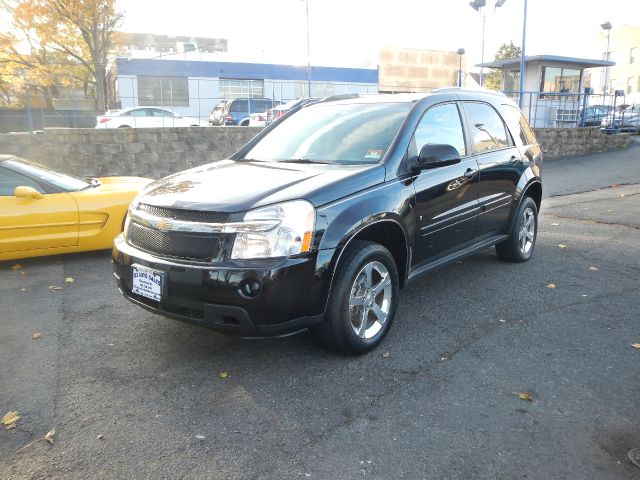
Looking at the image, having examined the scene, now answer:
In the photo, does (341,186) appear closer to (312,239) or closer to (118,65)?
(312,239)

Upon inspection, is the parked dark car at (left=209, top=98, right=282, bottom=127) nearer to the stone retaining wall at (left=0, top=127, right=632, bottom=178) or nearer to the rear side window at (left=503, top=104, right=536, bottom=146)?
the stone retaining wall at (left=0, top=127, right=632, bottom=178)

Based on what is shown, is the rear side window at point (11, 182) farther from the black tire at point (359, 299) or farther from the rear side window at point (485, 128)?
the rear side window at point (485, 128)

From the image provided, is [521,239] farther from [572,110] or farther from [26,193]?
[572,110]

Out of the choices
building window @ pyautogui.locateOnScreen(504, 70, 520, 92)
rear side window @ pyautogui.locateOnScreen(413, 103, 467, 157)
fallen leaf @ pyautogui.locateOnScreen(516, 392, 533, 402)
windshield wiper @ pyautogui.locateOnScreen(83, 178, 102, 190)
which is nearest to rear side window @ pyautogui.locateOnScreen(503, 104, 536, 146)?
rear side window @ pyautogui.locateOnScreen(413, 103, 467, 157)

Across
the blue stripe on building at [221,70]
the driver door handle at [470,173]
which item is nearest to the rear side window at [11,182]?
the driver door handle at [470,173]

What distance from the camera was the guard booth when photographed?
727 inches

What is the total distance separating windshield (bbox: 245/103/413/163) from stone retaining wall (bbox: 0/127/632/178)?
26.1 feet

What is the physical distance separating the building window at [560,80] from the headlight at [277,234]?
20.3 metres

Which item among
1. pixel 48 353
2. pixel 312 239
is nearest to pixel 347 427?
pixel 312 239

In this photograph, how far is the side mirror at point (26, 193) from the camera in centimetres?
551

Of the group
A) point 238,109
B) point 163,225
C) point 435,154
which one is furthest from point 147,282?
point 238,109

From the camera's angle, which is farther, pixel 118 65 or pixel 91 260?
pixel 118 65

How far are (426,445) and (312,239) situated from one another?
4.21 ft

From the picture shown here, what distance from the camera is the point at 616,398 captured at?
303cm
